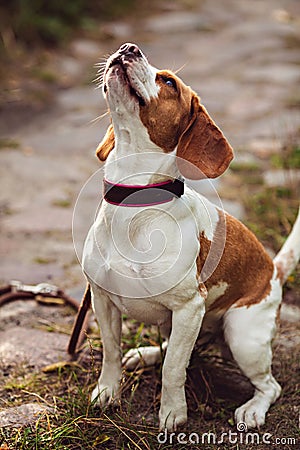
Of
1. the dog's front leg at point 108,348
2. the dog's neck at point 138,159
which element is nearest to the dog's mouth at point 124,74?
the dog's neck at point 138,159

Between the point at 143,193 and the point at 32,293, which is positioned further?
the point at 32,293

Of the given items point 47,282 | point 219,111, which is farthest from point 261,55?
point 47,282

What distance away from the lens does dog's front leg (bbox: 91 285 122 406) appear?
2973 millimetres

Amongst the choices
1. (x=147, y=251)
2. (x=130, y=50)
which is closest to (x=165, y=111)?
(x=130, y=50)

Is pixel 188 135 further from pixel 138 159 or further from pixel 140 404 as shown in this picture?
pixel 140 404

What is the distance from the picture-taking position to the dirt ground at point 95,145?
3320 mm

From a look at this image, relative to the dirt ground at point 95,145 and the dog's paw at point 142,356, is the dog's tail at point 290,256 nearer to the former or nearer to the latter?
the dirt ground at point 95,145

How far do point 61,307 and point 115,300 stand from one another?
1.10 metres

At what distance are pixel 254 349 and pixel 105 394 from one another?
0.66 metres

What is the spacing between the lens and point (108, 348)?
3018 millimetres

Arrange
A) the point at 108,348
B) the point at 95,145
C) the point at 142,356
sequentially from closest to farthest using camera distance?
the point at 108,348, the point at 142,356, the point at 95,145

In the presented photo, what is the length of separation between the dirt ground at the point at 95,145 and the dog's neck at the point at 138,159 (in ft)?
0.73

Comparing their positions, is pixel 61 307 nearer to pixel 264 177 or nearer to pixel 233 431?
pixel 233 431

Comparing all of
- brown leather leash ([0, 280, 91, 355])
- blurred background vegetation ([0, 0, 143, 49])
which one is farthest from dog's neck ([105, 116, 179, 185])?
blurred background vegetation ([0, 0, 143, 49])
